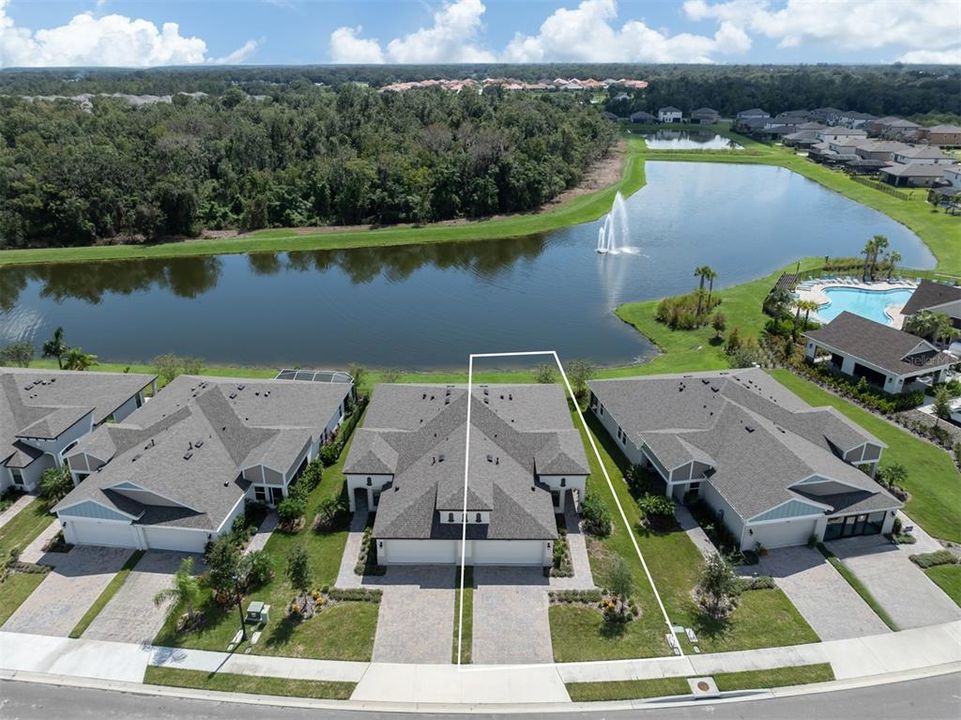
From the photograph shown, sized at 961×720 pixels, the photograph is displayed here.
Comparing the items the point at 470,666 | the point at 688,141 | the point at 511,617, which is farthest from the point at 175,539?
the point at 688,141

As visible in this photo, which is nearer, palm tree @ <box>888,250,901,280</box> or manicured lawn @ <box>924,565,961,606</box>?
manicured lawn @ <box>924,565,961,606</box>

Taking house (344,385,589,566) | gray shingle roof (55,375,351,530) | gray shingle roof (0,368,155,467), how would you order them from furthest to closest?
gray shingle roof (0,368,155,467), gray shingle roof (55,375,351,530), house (344,385,589,566)

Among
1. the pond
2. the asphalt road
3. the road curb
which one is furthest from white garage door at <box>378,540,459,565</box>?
the pond

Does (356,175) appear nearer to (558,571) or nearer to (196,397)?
(196,397)

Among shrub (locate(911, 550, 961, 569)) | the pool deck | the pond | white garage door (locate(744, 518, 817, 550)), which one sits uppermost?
the pond

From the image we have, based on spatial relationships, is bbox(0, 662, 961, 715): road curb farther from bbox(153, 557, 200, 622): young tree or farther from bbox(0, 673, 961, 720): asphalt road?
bbox(153, 557, 200, 622): young tree

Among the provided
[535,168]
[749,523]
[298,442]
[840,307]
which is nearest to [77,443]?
[298,442]

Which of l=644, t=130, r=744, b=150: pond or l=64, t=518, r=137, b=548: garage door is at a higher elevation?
l=644, t=130, r=744, b=150: pond
